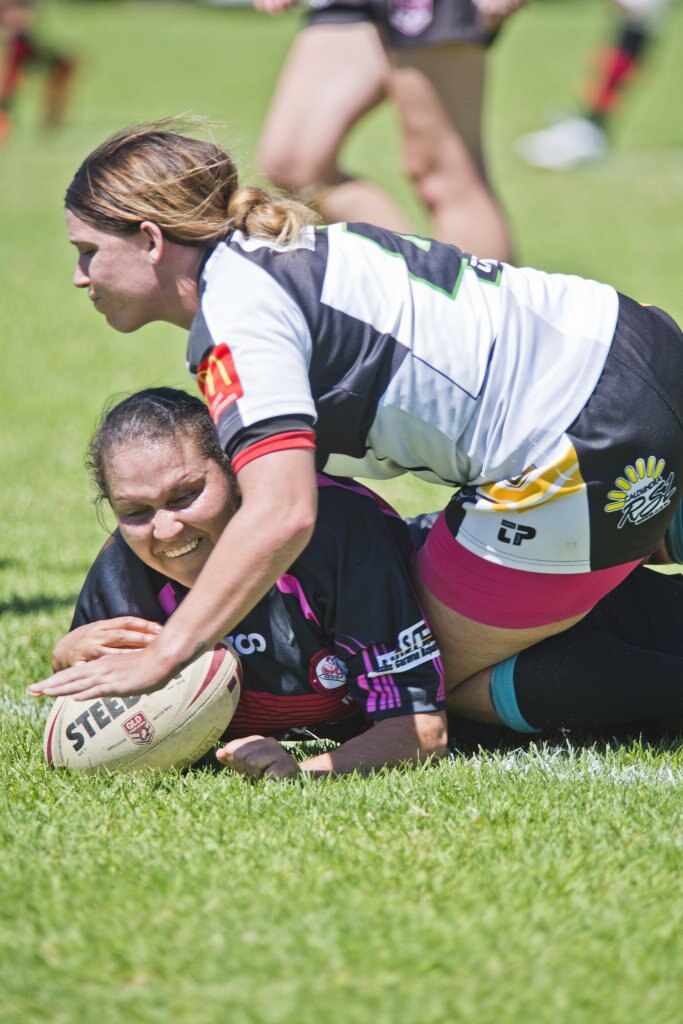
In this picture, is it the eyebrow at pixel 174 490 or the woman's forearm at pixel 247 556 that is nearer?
the woman's forearm at pixel 247 556

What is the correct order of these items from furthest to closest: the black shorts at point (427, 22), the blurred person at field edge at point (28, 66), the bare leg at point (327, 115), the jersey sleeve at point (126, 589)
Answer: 1. the blurred person at field edge at point (28, 66)
2. the bare leg at point (327, 115)
3. the black shorts at point (427, 22)
4. the jersey sleeve at point (126, 589)

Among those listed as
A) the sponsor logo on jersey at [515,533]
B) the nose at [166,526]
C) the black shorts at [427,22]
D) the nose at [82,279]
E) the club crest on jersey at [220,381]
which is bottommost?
the sponsor logo on jersey at [515,533]

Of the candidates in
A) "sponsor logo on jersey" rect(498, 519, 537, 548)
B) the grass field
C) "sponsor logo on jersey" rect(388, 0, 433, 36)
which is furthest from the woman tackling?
"sponsor logo on jersey" rect(388, 0, 433, 36)

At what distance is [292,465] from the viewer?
266 cm

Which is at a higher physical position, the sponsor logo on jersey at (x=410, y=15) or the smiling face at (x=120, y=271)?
the sponsor logo on jersey at (x=410, y=15)

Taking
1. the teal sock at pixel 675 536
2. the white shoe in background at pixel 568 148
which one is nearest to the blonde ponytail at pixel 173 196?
the teal sock at pixel 675 536

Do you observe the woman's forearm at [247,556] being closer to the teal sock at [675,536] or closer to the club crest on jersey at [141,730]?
the club crest on jersey at [141,730]

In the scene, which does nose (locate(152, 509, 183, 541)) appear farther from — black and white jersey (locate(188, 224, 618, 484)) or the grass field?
the grass field

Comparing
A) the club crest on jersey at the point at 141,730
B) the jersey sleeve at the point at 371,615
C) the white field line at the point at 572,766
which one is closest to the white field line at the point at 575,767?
the white field line at the point at 572,766

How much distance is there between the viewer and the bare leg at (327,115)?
18.9ft

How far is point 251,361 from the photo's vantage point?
2.70 meters

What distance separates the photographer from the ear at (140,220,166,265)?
3.02 m

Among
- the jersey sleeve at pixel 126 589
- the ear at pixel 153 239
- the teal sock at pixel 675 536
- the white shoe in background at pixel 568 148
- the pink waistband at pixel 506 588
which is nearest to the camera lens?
the ear at pixel 153 239

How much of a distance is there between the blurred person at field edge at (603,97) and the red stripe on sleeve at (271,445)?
12664mm
